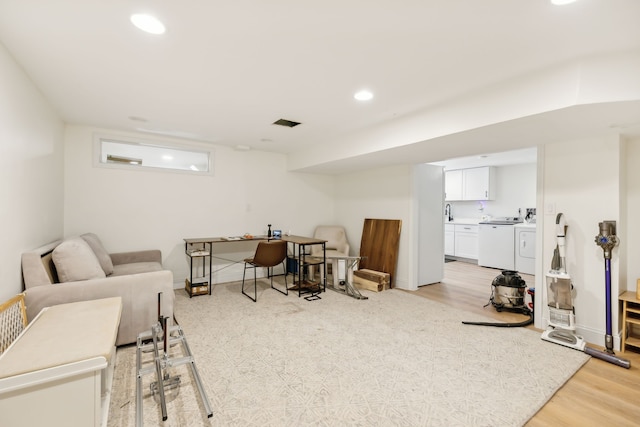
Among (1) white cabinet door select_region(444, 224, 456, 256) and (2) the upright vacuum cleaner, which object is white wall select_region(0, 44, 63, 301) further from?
(1) white cabinet door select_region(444, 224, 456, 256)

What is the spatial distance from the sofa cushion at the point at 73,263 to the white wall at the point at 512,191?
757cm

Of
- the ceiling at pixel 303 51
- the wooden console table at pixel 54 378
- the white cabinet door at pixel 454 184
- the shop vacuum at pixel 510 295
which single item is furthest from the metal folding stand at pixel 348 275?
the white cabinet door at pixel 454 184

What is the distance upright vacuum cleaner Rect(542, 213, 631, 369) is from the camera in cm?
257

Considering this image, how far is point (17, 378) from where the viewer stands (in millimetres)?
1193

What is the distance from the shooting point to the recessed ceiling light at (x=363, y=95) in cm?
265

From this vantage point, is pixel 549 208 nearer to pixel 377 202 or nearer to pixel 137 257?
pixel 377 202

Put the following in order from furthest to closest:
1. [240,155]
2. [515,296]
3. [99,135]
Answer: [240,155]
[99,135]
[515,296]

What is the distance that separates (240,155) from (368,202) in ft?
8.12

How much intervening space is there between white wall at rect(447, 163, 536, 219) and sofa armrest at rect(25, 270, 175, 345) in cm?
704

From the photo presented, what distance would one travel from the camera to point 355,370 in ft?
7.40

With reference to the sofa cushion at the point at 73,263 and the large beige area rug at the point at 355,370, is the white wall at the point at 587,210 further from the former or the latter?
the sofa cushion at the point at 73,263

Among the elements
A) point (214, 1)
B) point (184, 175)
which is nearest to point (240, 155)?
point (184, 175)

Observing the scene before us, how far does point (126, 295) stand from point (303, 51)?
251cm

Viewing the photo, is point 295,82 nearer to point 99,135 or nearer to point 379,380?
point 379,380
